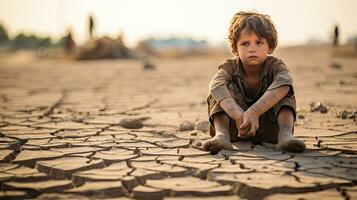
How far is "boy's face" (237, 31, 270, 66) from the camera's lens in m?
2.29

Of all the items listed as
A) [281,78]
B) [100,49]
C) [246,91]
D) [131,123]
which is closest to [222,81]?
[246,91]

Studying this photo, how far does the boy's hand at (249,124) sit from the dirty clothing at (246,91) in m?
0.19

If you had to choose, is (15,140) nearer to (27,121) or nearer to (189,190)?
(27,121)

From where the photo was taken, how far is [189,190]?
5.35ft

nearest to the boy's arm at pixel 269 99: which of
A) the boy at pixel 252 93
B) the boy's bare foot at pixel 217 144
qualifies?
the boy at pixel 252 93

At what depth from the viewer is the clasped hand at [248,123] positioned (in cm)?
211

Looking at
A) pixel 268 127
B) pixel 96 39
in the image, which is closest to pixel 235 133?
pixel 268 127

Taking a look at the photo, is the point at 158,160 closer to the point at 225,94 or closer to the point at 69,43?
the point at 225,94

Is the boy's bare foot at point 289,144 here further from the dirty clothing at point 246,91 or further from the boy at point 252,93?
the dirty clothing at point 246,91

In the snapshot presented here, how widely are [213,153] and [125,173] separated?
1.70ft

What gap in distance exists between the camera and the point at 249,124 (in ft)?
6.92

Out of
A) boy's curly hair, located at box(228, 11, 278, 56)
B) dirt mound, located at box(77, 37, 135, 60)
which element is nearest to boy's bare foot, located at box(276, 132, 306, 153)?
boy's curly hair, located at box(228, 11, 278, 56)

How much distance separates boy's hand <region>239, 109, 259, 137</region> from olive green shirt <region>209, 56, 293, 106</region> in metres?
0.17

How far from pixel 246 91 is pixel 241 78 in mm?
79
